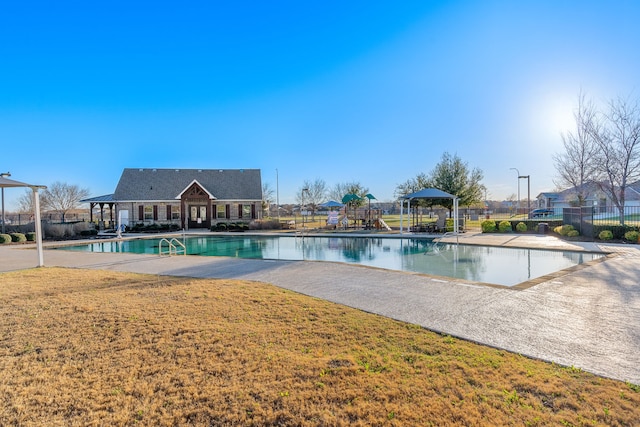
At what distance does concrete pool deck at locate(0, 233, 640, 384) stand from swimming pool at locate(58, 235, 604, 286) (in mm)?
1412

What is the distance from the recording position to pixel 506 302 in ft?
17.5

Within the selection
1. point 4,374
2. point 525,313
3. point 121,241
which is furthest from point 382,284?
point 121,241

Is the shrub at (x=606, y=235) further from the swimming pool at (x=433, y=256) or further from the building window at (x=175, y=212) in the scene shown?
the building window at (x=175, y=212)

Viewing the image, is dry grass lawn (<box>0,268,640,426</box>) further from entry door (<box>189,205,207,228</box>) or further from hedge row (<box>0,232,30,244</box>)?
entry door (<box>189,205,207,228</box>)

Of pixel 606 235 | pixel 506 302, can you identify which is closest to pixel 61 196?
pixel 506 302

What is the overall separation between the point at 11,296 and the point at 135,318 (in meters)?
3.06

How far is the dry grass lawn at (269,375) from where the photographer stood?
230cm

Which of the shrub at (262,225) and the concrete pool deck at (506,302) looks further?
the shrub at (262,225)

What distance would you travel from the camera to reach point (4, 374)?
2871 millimetres

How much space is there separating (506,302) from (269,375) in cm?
424

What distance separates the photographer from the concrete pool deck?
3.53 meters

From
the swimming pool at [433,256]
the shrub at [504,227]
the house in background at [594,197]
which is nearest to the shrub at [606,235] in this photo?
the house in background at [594,197]

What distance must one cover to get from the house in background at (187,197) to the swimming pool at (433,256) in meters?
8.98

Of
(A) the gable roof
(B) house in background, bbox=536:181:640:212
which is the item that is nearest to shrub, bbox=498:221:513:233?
(B) house in background, bbox=536:181:640:212
